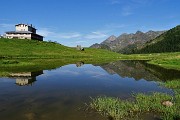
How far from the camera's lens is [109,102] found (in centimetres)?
2425

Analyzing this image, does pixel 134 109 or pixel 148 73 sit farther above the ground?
pixel 148 73

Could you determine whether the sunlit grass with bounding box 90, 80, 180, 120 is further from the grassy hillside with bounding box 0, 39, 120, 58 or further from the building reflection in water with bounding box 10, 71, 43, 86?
the grassy hillside with bounding box 0, 39, 120, 58

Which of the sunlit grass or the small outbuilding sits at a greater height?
the small outbuilding

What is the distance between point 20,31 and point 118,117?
156906mm

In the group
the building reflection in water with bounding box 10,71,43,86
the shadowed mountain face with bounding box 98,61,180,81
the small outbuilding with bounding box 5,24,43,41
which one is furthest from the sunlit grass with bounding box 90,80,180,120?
the small outbuilding with bounding box 5,24,43,41

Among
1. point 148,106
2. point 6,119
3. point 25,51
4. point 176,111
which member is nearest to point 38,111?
point 6,119

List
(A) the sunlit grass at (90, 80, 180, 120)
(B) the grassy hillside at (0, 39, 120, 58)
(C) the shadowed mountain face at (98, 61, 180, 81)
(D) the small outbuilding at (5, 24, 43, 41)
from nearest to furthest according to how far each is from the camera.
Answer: (A) the sunlit grass at (90, 80, 180, 120), (C) the shadowed mountain face at (98, 61, 180, 81), (B) the grassy hillside at (0, 39, 120, 58), (D) the small outbuilding at (5, 24, 43, 41)

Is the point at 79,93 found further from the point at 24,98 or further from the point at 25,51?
the point at 25,51

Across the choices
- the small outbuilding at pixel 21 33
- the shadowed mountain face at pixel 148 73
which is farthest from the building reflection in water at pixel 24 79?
the small outbuilding at pixel 21 33

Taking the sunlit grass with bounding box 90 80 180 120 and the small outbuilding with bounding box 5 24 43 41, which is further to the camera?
the small outbuilding with bounding box 5 24 43 41

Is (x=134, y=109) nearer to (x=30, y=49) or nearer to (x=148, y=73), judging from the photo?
(x=148, y=73)

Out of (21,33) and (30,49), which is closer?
(30,49)

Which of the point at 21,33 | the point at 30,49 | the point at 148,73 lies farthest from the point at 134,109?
the point at 21,33

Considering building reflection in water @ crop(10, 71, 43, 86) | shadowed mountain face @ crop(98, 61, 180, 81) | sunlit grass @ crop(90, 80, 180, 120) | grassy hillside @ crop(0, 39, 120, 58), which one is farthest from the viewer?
grassy hillside @ crop(0, 39, 120, 58)
